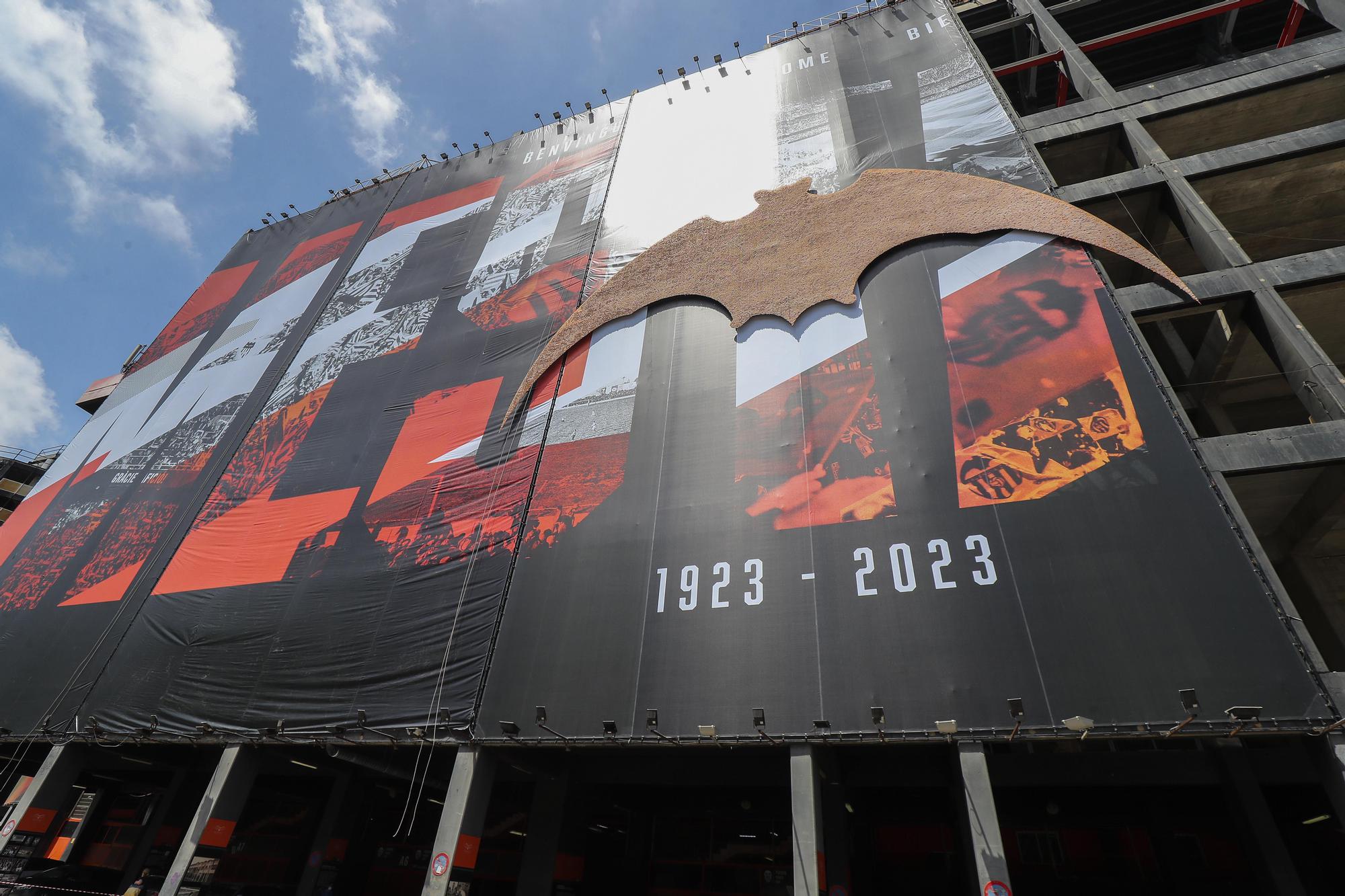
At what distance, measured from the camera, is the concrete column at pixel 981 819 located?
720 cm

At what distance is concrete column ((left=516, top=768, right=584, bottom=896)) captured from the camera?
11.4 metres

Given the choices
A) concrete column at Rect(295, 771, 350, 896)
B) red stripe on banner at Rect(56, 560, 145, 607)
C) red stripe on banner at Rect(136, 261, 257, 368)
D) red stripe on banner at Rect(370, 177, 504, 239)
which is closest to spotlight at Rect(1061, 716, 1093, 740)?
concrete column at Rect(295, 771, 350, 896)

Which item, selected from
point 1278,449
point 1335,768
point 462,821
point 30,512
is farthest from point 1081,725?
point 30,512

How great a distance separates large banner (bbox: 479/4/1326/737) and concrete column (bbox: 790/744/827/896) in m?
0.49

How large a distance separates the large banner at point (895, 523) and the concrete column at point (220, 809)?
5.29m

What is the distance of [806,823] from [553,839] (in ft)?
17.4

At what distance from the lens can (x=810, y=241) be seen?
13.9 meters

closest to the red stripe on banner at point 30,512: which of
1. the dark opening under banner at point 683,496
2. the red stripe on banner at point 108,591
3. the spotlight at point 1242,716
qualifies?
the dark opening under banner at point 683,496

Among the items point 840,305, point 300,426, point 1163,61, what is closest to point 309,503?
point 300,426

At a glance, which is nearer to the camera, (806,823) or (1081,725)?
(1081,725)

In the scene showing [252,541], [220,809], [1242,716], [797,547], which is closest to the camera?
[1242,716]

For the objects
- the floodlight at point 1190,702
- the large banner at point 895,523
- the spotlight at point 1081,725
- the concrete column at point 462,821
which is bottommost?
the concrete column at point 462,821

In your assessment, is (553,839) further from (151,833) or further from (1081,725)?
(151,833)

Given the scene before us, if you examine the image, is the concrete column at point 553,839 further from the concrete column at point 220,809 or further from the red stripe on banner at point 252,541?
the red stripe on banner at point 252,541
